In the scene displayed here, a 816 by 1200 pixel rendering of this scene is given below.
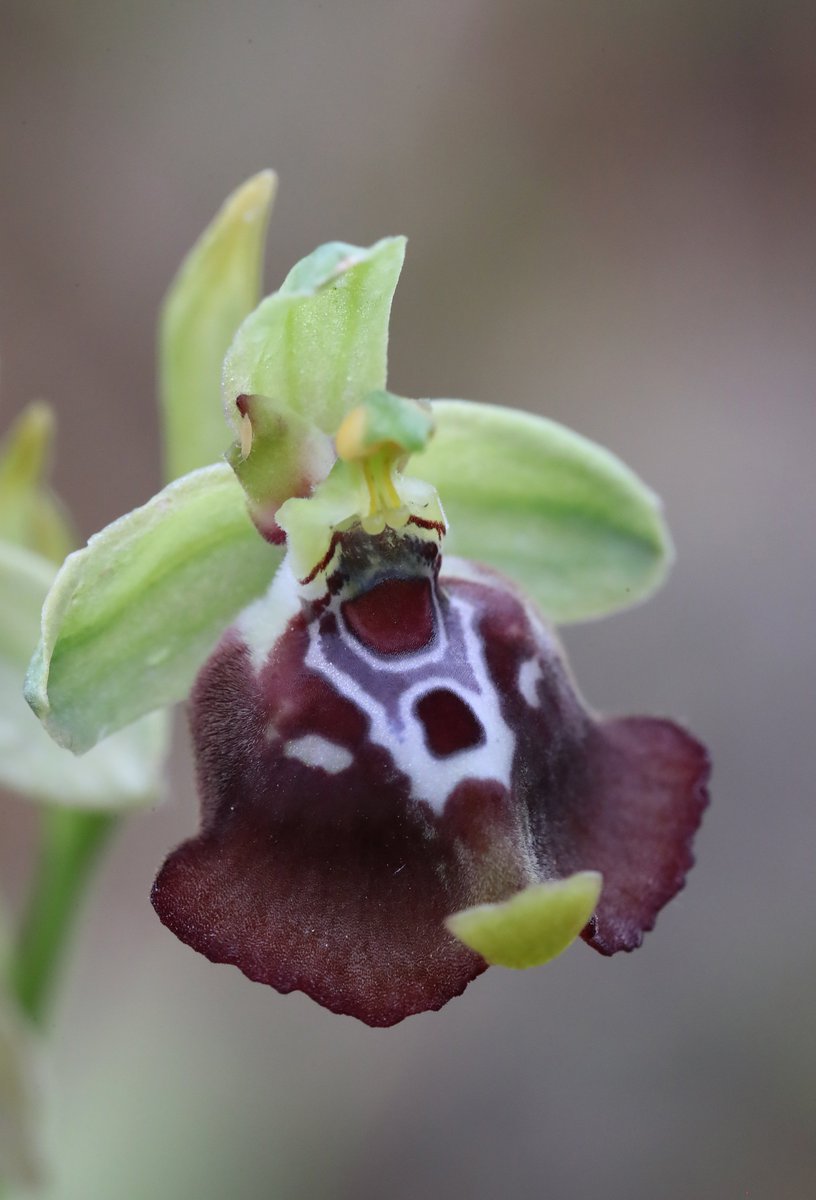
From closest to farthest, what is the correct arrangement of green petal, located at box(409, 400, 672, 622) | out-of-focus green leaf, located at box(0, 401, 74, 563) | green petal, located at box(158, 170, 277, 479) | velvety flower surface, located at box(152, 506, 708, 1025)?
velvety flower surface, located at box(152, 506, 708, 1025) < green petal, located at box(409, 400, 672, 622) < green petal, located at box(158, 170, 277, 479) < out-of-focus green leaf, located at box(0, 401, 74, 563)

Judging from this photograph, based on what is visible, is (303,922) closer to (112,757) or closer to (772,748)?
(112,757)

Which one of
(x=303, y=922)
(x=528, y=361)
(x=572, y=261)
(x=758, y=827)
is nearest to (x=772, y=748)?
(x=758, y=827)

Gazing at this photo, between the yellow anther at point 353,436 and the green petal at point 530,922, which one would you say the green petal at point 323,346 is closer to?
the yellow anther at point 353,436

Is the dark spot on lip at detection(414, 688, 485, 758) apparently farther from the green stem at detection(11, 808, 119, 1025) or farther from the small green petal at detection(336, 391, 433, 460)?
the green stem at detection(11, 808, 119, 1025)

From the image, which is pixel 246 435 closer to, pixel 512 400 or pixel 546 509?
pixel 546 509

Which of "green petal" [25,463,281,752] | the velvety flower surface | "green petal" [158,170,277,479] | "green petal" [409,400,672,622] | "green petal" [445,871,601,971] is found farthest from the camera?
"green petal" [158,170,277,479]

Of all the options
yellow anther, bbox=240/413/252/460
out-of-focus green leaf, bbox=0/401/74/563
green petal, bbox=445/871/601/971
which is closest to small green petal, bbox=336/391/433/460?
yellow anther, bbox=240/413/252/460
